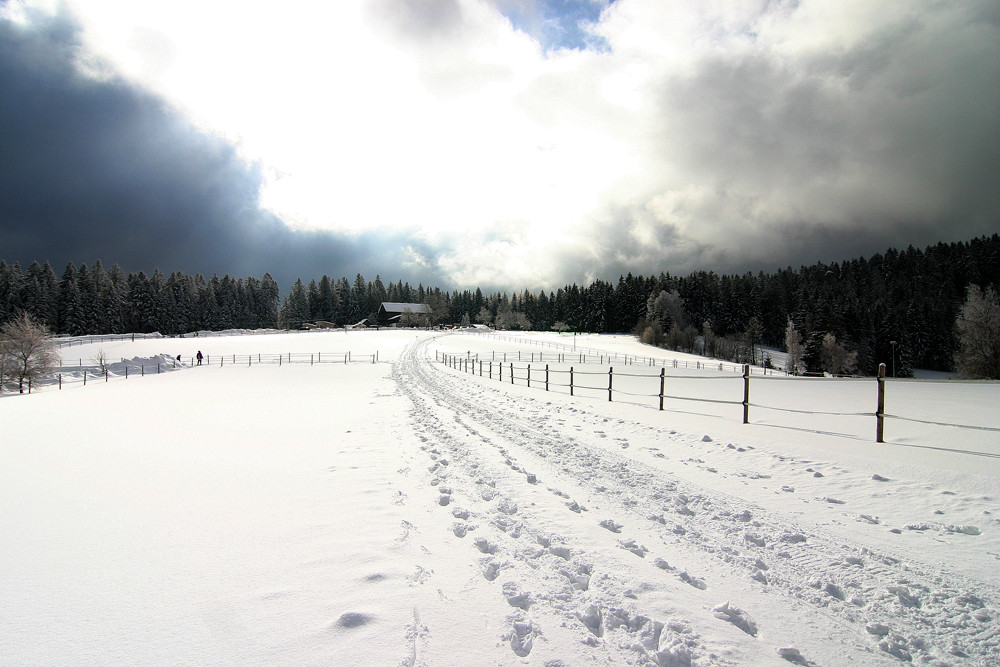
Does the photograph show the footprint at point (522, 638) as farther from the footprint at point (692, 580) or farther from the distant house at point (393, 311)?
the distant house at point (393, 311)

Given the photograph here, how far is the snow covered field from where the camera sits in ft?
9.41

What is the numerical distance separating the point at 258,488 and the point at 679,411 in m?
11.1

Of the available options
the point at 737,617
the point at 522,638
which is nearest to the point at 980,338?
the point at 737,617

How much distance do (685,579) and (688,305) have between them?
391 feet

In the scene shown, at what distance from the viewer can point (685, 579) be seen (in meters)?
3.66

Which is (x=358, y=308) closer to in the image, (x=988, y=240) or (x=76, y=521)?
(x=76, y=521)

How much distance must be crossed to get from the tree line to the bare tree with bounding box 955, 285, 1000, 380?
26.1 m

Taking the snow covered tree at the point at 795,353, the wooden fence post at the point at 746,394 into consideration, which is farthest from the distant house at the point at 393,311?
the wooden fence post at the point at 746,394

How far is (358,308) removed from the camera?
142m

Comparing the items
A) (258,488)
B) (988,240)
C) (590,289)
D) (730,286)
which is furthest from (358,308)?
(988,240)

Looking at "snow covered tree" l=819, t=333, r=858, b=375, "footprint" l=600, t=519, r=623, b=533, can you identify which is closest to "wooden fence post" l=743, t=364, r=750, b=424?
"footprint" l=600, t=519, r=623, b=533

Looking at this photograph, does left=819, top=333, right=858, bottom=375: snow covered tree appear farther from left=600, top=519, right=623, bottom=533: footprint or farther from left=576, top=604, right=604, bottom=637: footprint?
left=576, top=604, right=604, bottom=637: footprint

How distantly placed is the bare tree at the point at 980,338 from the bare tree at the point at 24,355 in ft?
280

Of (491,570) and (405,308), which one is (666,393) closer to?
(491,570)
